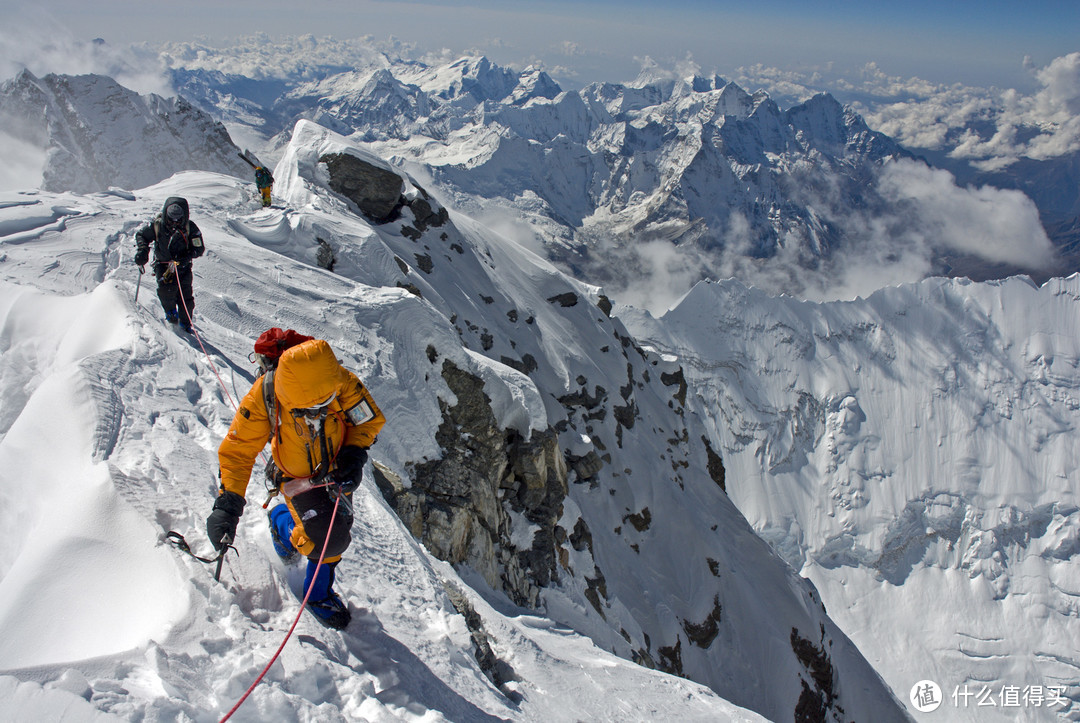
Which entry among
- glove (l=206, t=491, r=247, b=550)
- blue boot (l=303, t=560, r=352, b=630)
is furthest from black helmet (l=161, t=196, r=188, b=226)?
blue boot (l=303, t=560, r=352, b=630)

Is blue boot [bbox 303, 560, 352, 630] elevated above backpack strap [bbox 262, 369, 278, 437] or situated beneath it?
situated beneath

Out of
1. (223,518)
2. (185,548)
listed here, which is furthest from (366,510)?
(223,518)

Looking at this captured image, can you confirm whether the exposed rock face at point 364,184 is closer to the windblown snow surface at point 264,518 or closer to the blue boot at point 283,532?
the windblown snow surface at point 264,518

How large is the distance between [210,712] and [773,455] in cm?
16024

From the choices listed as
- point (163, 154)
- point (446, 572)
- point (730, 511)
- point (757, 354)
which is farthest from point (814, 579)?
point (163, 154)

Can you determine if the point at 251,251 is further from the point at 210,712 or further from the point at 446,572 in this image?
the point at 210,712

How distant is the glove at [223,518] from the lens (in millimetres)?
4777

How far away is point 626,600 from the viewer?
2641 cm

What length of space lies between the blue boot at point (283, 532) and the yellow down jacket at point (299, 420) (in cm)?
65

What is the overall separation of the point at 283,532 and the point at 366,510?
9.88 feet

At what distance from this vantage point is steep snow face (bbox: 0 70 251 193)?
89312 mm

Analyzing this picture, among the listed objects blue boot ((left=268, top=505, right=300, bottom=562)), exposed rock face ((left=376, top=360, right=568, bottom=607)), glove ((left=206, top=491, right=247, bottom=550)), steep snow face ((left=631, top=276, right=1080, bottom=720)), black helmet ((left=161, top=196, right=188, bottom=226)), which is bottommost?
steep snow face ((left=631, top=276, right=1080, bottom=720))

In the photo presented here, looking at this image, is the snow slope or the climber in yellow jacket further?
the climber in yellow jacket

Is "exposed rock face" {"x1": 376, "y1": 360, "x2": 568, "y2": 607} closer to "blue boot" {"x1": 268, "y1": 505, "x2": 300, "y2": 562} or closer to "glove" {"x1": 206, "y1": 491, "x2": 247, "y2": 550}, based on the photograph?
"blue boot" {"x1": 268, "y1": 505, "x2": 300, "y2": 562}
